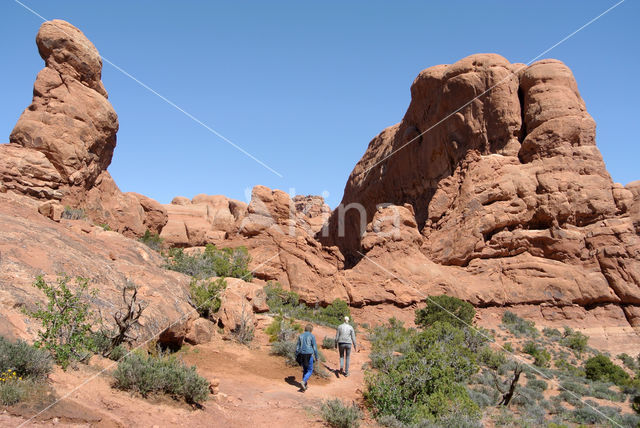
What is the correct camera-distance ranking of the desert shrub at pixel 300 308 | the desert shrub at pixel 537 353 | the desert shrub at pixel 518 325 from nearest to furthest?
the desert shrub at pixel 300 308 < the desert shrub at pixel 537 353 < the desert shrub at pixel 518 325

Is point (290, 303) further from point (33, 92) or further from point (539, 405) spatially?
point (33, 92)

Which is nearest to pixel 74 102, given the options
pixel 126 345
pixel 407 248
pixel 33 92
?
pixel 33 92

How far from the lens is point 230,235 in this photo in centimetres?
2419

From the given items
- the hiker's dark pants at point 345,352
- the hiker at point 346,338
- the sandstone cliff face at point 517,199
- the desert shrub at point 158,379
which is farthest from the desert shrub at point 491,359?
the desert shrub at point 158,379

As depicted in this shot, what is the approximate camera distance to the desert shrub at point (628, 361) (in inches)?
827

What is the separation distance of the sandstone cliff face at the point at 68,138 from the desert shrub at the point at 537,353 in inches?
813

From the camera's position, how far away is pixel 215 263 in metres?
18.8

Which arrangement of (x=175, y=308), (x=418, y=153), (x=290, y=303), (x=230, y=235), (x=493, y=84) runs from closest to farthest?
(x=175, y=308) < (x=290, y=303) < (x=230, y=235) < (x=493, y=84) < (x=418, y=153)

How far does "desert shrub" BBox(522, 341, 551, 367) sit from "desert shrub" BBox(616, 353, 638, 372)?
3799 mm

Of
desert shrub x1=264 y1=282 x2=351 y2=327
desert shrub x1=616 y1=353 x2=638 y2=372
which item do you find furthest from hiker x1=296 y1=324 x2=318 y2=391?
desert shrub x1=616 y1=353 x2=638 y2=372

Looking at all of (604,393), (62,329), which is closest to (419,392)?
(62,329)

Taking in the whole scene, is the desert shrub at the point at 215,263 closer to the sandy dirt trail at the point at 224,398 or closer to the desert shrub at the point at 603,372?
the sandy dirt trail at the point at 224,398

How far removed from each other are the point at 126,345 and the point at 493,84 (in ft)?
98.1

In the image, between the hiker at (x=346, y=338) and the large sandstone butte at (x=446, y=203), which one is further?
the large sandstone butte at (x=446, y=203)
